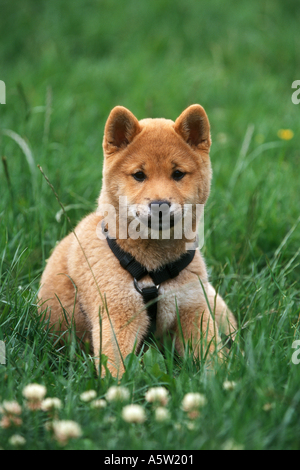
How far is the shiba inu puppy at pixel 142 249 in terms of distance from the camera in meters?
2.79

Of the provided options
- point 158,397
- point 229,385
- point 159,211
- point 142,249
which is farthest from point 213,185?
point 158,397

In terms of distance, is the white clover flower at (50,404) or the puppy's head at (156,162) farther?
the puppy's head at (156,162)

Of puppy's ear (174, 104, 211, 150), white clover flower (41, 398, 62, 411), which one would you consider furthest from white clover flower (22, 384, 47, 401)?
puppy's ear (174, 104, 211, 150)

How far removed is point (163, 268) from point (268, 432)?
1.16 meters

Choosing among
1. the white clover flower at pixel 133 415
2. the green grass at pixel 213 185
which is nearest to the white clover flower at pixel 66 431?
the green grass at pixel 213 185

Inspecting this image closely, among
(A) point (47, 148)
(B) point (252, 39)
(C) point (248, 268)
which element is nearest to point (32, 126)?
(A) point (47, 148)

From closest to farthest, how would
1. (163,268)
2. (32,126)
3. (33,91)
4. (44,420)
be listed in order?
1. (44,420)
2. (163,268)
3. (32,126)
4. (33,91)

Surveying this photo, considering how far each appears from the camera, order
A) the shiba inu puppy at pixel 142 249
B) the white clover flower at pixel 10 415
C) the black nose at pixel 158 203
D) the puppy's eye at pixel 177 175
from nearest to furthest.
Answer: the white clover flower at pixel 10 415 → the black nose at pixel 158 203 → the shiba inu puppy at pixel 142 249 → the puppy's eye at pixel 177 175

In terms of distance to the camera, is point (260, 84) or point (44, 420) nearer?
point (44, 420)

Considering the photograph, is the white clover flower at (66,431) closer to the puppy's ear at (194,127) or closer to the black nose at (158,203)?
the black nose at (158,203)

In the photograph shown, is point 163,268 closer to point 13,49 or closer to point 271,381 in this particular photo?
point 271,381

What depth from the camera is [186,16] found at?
9320 mm

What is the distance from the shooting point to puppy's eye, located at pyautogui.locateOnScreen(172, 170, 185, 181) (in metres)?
2.90
